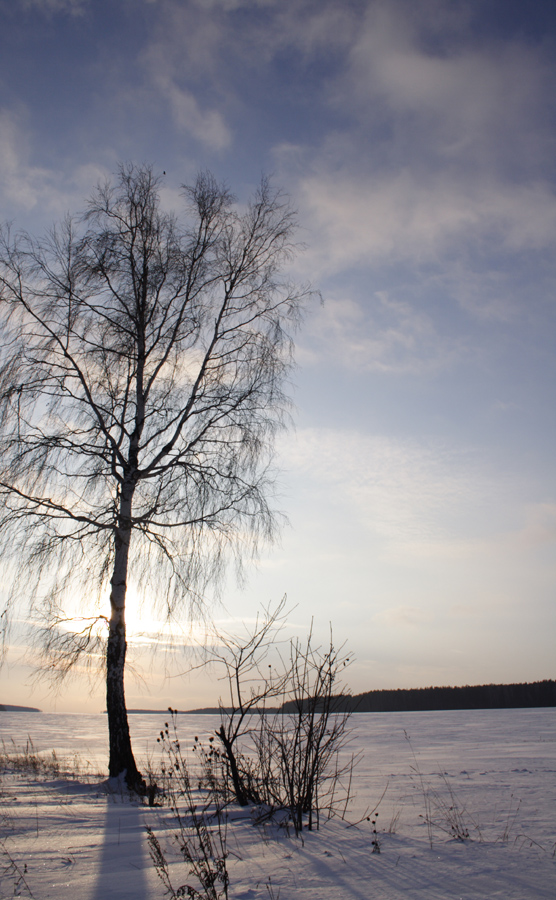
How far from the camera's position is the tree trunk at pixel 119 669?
309 inches

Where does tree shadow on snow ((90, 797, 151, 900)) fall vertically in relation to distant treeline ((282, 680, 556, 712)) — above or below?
above

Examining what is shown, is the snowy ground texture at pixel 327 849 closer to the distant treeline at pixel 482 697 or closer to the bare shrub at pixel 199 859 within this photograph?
the bare shrub at pixel 199 859

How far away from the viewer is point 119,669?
811cm

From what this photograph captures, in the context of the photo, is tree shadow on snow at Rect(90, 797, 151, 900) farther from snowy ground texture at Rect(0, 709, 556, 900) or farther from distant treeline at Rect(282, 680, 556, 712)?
distant treeline at Rect(282, 680, 556, 712)

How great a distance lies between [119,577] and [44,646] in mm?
1416

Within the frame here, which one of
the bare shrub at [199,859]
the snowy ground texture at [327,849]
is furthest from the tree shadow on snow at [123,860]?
the bare shrub at [199,859]

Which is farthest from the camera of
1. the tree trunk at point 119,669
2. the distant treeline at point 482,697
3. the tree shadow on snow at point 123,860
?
the distant treeline at point 482,697

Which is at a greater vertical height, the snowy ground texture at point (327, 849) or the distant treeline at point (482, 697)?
the snowy ground texture at point (327, 849)

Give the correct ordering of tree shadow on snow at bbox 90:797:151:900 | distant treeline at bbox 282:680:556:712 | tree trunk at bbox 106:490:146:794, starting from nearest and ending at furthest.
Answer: tree shadow on snow at bbox 90:797:151:900 → tree trunk at bbox 106:490:146:794 → distant treeline at bbox 282:680:556:712

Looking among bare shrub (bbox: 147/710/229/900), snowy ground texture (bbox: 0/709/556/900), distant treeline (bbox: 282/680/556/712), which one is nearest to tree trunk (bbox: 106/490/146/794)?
snowy ground texture (bbox: 0/709/556/900)

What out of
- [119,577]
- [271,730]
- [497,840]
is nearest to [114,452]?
[119,577]

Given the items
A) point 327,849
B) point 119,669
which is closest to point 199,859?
point 327,849

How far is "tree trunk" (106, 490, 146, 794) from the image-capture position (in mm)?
7836

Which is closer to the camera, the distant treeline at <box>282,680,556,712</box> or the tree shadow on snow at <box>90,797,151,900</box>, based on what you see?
the tree shadow on snow at <box>90,797,151,900</box>
